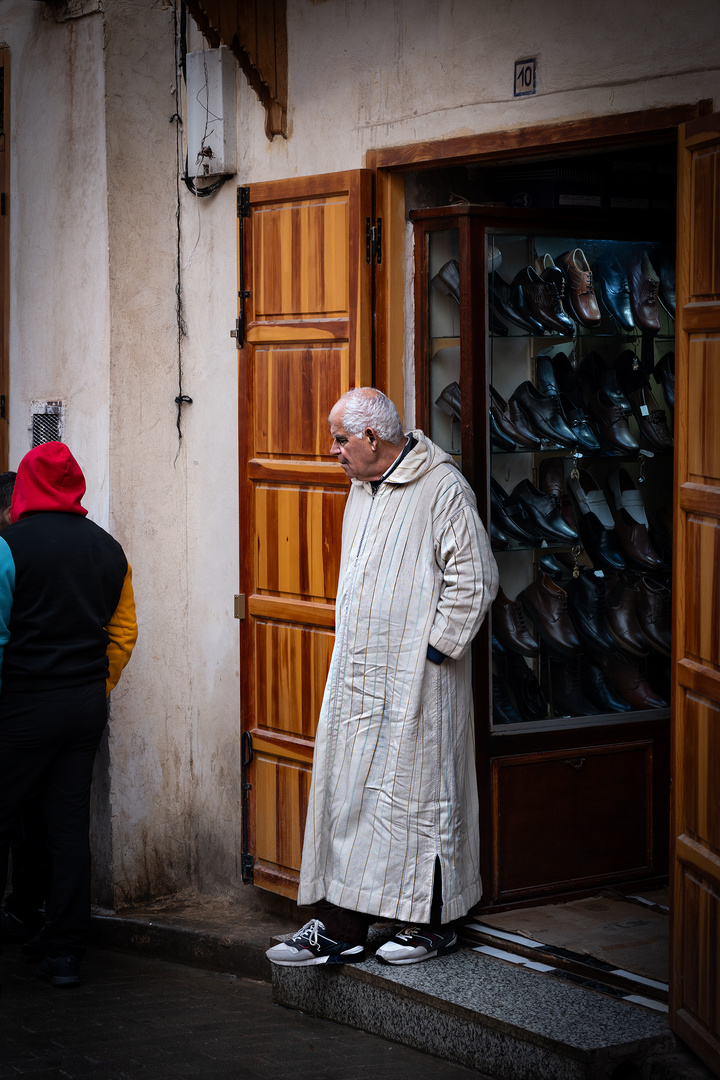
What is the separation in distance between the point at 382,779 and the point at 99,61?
338cm

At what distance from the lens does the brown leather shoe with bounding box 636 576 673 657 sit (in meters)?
5.72

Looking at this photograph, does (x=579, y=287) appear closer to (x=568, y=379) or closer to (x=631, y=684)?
(x=568, y=379)

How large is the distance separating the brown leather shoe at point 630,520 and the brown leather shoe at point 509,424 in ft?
1.94

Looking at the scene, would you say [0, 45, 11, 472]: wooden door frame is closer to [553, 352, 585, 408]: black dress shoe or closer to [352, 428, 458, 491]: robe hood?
[352, 428, 458, 491]: robe hood

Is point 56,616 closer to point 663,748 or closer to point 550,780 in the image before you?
point 550,780

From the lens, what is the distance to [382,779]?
188 inches

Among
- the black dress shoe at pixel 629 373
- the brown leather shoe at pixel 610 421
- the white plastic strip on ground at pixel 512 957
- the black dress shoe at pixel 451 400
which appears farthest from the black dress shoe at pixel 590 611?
the white plastic strip on ground at pixel 512 957

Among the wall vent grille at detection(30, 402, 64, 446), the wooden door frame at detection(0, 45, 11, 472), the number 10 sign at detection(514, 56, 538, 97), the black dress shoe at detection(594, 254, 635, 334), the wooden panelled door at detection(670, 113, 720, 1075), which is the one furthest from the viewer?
the wooden door frame at detection(0, 45, 11, 472)

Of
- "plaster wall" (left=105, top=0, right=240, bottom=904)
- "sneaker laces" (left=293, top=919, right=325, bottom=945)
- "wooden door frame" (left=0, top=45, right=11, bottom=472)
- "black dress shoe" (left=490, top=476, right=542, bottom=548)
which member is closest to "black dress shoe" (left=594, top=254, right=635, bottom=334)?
"black dress shoe" (left=490, top=476, right=542, bottom=548)

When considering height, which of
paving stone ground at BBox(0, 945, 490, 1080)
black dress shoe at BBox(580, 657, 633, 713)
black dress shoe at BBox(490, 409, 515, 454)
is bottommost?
paving stone ground at BBox(0, 945, 490, 1080)

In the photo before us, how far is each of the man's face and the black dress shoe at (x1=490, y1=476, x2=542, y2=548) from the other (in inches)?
29.2

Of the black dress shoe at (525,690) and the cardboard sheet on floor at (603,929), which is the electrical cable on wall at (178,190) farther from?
the cardboard sheet on floor at (603,929)

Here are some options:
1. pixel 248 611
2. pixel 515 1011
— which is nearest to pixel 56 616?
pixel 248 611

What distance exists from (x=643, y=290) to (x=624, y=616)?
1.38 meters
